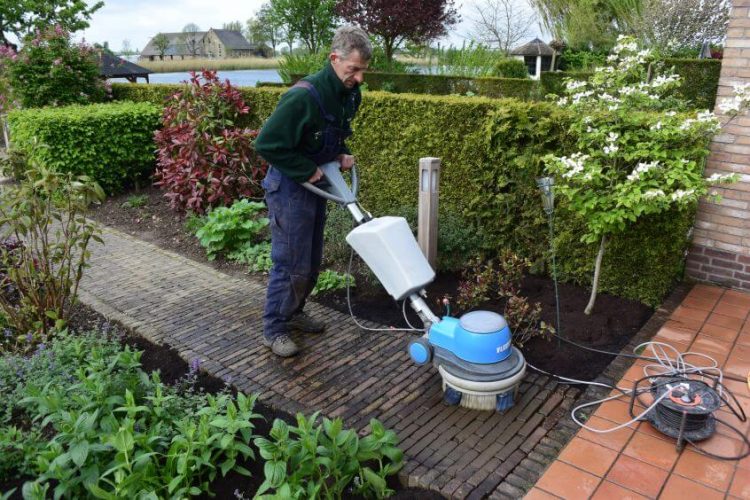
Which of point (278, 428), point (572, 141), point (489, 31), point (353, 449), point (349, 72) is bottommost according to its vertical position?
point (353, 449)

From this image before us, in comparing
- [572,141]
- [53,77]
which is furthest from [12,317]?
[53,77]

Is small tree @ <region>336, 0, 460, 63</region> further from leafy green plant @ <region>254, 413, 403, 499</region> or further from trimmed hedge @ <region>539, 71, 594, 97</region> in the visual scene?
leafy green plant @ <region>254, 413, 403, 499</region>

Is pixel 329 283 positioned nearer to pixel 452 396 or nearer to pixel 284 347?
pixel 284 347

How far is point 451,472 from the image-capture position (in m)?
2.41

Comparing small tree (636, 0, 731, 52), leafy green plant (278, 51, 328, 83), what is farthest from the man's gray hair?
small tree (636, 0, 731, 52)

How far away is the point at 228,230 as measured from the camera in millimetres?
5270

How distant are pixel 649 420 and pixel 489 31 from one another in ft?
98.0

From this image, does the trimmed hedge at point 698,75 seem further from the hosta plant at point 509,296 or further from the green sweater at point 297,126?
the green sweater at point 297,126

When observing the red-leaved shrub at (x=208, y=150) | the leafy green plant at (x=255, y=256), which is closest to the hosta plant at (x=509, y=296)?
the leafy green plant at (x=255, y=256)

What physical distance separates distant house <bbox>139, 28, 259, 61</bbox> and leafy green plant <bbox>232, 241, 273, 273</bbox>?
36.0 meters

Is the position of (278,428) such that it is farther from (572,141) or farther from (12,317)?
(572,141)

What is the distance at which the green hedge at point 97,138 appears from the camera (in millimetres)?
7078

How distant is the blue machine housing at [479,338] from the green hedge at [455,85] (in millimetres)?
10539

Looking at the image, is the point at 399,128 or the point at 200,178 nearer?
the point at 399,128
